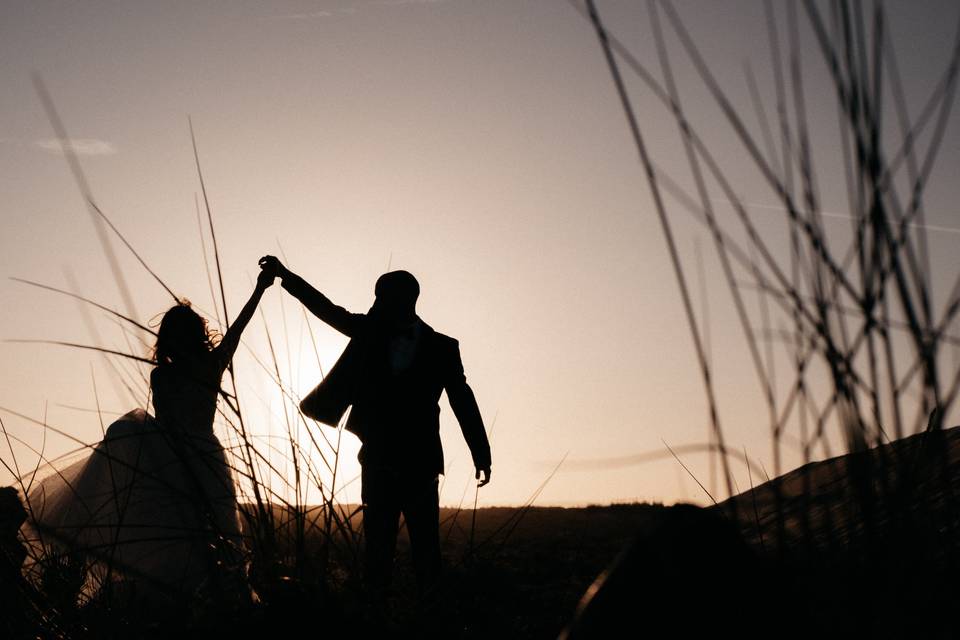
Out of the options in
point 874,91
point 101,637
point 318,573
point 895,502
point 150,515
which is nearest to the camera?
point 895,502

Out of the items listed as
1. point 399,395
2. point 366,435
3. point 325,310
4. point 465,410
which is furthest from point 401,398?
point 325,310

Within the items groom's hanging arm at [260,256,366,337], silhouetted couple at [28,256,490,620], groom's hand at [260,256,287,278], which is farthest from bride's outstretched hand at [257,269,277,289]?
groom's hanging arm at [260,256,366,337]

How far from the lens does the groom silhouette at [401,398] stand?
134 inches

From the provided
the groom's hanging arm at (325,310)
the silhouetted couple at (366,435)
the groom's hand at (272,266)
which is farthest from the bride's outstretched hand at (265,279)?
the groom's hanging arm at (325,310)

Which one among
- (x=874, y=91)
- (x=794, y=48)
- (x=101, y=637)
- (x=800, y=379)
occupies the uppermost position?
(x=794, y=48)

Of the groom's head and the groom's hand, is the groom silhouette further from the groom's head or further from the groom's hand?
the groom's hand

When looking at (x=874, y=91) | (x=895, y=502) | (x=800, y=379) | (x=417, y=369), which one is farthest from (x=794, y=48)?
(x=417, y=369)

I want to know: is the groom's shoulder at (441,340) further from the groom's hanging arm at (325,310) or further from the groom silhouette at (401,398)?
the groom's hanging arm at (325,310)

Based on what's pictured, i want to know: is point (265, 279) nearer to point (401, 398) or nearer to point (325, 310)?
point (401, 398)

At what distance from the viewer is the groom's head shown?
372 cm

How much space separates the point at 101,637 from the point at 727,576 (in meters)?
1.27

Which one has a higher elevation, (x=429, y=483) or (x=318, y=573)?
(x=429, y=483)

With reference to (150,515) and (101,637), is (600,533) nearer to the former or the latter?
(150,515)

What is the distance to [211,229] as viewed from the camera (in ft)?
5.14
